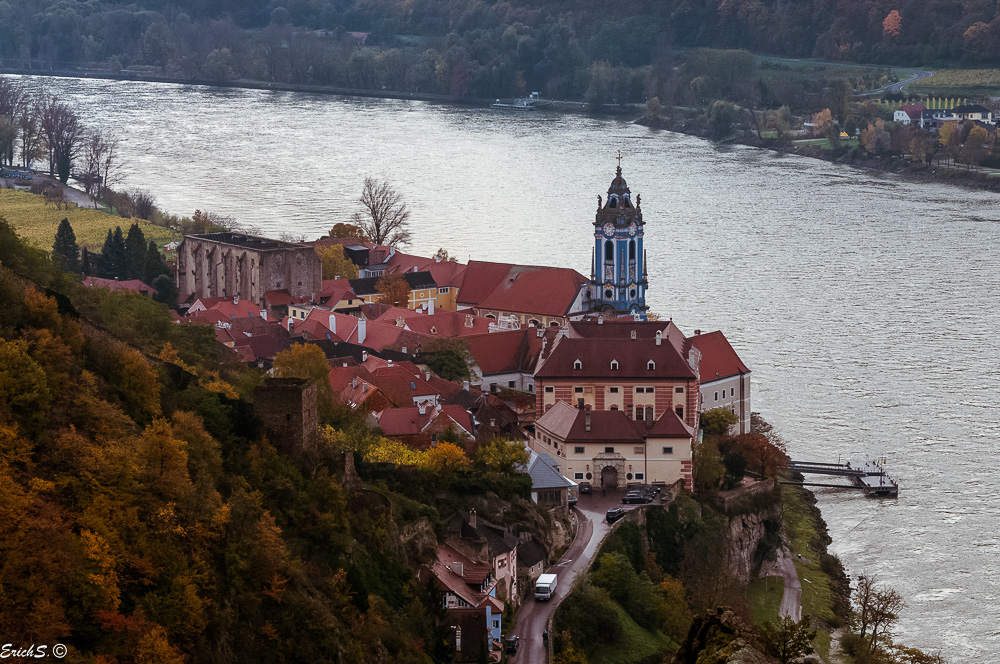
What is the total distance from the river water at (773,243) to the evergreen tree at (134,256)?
10088 mm

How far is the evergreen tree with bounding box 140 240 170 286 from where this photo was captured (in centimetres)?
4091

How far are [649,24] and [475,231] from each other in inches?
2231

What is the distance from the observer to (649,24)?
10656cm

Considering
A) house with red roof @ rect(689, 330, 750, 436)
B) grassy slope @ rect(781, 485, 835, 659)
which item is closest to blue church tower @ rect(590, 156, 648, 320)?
house with red roof @ rect(689, 330, 750, 436)

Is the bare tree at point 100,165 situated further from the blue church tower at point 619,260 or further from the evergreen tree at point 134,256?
the blue church tower at point 619,260

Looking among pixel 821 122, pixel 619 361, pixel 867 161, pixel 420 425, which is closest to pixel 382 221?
pixel 619 361

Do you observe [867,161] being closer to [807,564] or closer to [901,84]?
→ [901,84]

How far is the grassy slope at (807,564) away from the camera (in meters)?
23.4

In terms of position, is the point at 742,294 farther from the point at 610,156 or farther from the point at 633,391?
the point at 610,156

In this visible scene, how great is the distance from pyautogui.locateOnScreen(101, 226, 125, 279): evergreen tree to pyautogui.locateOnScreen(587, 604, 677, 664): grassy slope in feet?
77.9

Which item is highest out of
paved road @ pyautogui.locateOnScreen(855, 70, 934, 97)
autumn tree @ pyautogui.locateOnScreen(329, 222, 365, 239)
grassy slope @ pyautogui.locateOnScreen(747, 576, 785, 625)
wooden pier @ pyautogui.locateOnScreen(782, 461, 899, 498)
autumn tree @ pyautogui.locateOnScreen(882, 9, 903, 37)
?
autumn tree @ pyautogui.locateOnScreen(882, 9, 903, 37)

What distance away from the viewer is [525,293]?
3803 centimetres

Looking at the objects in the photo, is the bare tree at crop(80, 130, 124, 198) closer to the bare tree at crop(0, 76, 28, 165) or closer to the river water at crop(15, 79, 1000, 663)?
the river water at crop(15, 79, 1000, 663)

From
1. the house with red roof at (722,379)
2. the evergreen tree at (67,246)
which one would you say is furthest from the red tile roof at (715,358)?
the evergreen tree at (67,246)
